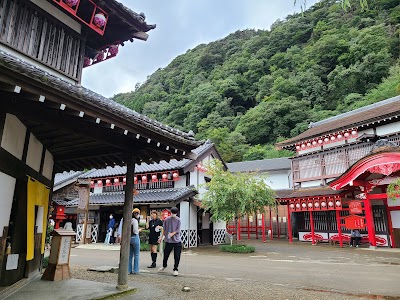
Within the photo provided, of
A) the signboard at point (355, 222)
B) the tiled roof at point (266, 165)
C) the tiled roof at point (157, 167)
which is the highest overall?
the tiled roof at point (266, 165)

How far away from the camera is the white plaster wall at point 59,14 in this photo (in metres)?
7.57

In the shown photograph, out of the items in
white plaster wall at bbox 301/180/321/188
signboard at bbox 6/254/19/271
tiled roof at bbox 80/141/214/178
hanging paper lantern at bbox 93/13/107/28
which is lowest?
→ signboard at bbox 6/254/19/271

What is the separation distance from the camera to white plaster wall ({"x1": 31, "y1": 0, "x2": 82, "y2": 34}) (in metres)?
7.57

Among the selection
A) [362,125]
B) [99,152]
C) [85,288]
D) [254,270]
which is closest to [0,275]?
[85,288]

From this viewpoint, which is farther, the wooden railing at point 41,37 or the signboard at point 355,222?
Result: the signboard at point 355,222

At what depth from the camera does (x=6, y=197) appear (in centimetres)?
551

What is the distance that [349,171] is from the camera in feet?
57.2

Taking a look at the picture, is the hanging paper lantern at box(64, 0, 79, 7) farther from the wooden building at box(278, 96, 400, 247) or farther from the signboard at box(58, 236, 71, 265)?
the wooden building at box(278, 96, 400, 247)

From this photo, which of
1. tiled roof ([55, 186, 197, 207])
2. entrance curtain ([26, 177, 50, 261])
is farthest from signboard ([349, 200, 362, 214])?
entrance curtain ([26, 177, 50, 261])

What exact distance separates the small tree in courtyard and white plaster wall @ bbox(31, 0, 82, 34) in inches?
436

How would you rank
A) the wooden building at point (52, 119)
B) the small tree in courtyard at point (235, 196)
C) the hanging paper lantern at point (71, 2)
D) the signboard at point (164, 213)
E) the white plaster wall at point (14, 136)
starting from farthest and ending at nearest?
the signboard at point (164, 213) < the small tree in courtyard at point (235, 196) < the hanging paper lantern at point (71, 2) < the white plaster wall at point (14, 136) < the wooden building at point (52, 119)

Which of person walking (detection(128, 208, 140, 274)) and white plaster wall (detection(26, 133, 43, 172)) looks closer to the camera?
white plaster wall (detection(26, 133, 43, 172))

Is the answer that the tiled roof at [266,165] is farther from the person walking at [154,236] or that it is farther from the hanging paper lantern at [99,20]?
the hanging paper lantern at [99,20]

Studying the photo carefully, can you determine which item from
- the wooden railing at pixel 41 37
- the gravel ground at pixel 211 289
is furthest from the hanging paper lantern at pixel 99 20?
the gravel ground at pixel 211 289
